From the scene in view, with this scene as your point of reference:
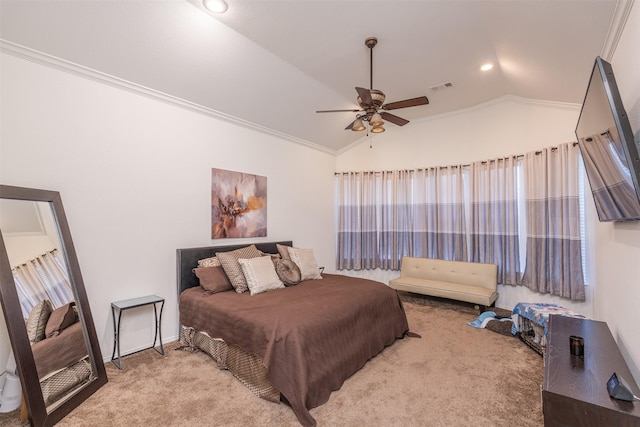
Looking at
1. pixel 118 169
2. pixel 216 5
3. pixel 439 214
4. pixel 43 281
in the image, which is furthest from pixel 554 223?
pixel 43 281

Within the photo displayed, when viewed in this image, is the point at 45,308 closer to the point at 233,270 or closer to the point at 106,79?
the point at 233,270

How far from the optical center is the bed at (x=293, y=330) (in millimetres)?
2033

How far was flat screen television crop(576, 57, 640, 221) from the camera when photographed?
1.26 metres

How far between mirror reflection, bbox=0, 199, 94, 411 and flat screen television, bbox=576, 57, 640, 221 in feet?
11.6

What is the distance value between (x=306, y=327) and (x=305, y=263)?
158 centimetres

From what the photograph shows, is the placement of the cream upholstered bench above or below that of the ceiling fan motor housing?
below

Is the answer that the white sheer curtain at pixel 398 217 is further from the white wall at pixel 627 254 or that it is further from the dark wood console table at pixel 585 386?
the dark wood console table at pixel 585 386

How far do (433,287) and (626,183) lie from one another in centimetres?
299

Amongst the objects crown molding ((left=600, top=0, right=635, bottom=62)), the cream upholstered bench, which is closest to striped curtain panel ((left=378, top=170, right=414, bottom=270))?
the cream upholstered bench

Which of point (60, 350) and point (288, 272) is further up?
point (288, 272)

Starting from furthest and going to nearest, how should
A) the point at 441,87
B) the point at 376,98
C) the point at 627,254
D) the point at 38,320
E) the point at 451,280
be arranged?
the point at 451,280, the point at 441,87, the point at 376,98, the point at 38,320, the point at 627,254

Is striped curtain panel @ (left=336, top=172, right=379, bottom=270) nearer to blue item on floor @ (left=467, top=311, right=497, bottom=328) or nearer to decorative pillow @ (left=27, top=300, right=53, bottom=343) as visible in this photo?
blue item on floor @ (left=467, top=311, right=497, bottom=328)

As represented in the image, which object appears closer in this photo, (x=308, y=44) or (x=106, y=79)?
(x=106, y=79)

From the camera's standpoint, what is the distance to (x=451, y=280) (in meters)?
4.41
